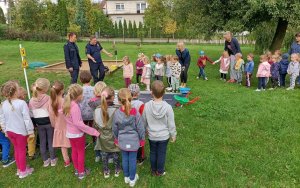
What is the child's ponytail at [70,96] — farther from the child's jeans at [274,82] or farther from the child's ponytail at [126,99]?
the child's jeans at [274,82]

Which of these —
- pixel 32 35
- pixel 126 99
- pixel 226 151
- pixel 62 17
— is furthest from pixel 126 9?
pixel 126 99

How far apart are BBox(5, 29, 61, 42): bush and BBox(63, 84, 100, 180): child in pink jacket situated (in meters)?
32.6

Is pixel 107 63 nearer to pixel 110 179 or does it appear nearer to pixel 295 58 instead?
pixel 295 58

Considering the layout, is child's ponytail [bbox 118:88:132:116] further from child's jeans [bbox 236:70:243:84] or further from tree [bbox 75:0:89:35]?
tree [bbox 75:0:89:35]

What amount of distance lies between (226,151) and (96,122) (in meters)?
2.59

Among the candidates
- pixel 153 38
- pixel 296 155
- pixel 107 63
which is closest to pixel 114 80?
pixel 107 63

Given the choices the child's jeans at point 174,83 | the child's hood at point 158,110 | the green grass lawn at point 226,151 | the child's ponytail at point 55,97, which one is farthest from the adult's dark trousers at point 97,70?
the child's hood at point 158,110

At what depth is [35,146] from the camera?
5492mm

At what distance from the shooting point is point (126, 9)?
2163 inches

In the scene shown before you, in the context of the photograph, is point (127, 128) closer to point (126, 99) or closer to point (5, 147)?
point (126, 99)

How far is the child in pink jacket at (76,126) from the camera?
432 centimetres

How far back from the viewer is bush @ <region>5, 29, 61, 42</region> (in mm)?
34250

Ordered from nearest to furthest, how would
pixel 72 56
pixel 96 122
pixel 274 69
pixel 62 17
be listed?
pixel 96 122 → pixel 72 56 → pixel 274 69 → pixel 62 17

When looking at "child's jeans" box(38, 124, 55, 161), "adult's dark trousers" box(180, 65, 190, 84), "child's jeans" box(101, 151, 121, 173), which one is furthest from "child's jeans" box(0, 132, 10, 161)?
"adult's dark trousers" box(180, 65, 190, 84)
